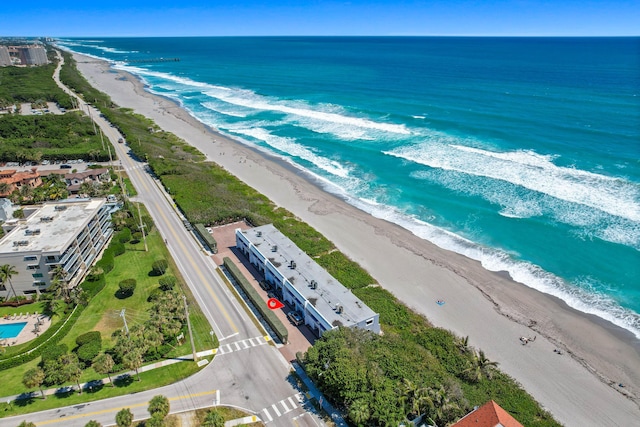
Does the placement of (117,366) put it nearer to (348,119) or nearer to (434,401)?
(434,401)

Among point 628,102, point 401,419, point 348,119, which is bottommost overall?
point 401,419

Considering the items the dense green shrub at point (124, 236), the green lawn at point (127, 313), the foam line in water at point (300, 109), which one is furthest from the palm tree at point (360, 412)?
the foam line in water at point (300, 109)

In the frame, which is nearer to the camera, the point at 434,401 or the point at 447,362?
the point at 434,401

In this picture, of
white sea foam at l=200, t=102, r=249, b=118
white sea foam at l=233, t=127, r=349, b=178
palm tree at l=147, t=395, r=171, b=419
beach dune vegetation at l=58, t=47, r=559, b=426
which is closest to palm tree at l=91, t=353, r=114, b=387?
palm tree at l=147, t=395, r=171, b=419

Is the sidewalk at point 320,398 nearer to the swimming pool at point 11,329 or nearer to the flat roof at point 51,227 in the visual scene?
the swimming pool at point 11,329

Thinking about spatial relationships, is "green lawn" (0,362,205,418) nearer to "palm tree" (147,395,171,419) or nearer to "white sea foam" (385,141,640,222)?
"palm tree" (147,395,171,419)

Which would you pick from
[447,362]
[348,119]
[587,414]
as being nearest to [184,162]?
[348,119]
